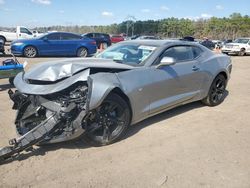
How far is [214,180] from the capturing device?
3.55 meters

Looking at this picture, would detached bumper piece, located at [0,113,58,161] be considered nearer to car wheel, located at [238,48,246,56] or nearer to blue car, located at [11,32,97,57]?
blue car, located at [11,32,97,57]

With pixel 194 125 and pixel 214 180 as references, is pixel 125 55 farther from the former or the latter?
pixel 214 180

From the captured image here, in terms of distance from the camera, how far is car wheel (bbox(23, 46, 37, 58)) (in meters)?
16.0

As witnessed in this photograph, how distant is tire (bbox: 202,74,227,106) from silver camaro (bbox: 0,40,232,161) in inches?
42.2

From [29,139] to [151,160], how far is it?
163cm

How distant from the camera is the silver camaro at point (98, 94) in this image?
12.9 feet

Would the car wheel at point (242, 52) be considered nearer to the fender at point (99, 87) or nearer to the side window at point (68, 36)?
the side window at point (68, 36)

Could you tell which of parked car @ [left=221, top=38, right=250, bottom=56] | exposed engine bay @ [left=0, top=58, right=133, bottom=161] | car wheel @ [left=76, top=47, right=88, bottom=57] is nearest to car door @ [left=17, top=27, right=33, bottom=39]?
car wheel @ [left=76, top=47, right=88, bottom=57]

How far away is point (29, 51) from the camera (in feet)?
52.7

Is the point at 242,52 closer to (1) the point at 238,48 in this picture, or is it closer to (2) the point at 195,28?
(1) the point at 238,48

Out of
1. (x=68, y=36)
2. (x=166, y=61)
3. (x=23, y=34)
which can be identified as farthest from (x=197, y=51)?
(x=23, y=34)

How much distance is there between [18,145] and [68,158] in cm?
67

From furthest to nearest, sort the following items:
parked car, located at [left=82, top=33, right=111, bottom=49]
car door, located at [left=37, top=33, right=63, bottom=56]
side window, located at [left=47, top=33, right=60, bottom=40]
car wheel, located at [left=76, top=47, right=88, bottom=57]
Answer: parked car, located at [left=82, top=33, right=111, bottom=49]
car wheel, located at [left=76, top=47, right=88, bottom=57]
side window, located at [left=47, top=33, right=60, bottom=40]
car door, located at [left=37, top=33, right=63, bottom=56]

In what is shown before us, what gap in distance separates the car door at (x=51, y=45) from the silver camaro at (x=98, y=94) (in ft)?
38.1
